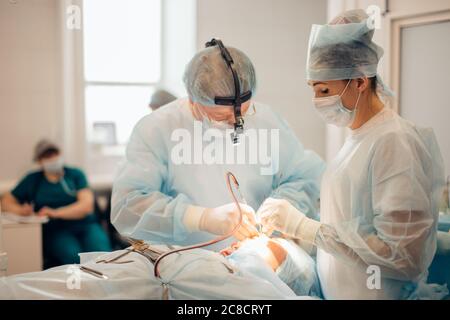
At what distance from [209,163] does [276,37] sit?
508mm

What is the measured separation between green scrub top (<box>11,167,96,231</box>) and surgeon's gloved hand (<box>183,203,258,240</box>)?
417 mm

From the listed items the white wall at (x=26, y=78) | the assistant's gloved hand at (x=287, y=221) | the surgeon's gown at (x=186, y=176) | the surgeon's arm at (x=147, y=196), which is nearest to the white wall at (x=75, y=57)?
the white wall at (x=26, y=78)

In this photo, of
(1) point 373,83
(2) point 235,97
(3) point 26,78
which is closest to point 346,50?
(1) point 373,83

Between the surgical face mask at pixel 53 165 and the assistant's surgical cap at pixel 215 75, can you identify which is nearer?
the assistant's surgical cap at pixel 215 75

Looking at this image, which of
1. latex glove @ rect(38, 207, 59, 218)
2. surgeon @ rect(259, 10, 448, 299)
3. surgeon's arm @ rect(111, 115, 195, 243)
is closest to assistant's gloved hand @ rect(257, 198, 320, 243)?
surgeon @ rect(259, 10, 448, 299)

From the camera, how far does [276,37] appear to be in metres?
1.74

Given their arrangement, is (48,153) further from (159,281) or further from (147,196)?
(159,281)

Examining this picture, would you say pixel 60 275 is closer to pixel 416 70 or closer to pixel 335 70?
pixel 335 70

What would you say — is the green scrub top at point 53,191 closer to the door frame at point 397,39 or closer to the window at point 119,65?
the window at point 119,65

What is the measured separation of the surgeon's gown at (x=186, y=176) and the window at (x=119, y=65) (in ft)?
0.56

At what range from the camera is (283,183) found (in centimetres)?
166

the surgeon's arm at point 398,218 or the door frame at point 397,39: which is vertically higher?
the door frame at point 397,39

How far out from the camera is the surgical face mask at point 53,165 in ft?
5.83

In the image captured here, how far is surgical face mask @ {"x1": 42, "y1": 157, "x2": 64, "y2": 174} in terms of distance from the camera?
5.83ft
